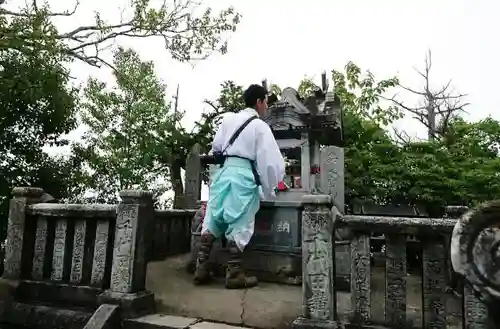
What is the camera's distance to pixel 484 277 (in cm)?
176

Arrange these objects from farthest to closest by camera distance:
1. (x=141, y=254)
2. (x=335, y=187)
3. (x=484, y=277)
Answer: (x=335, y=187)
(x=141, y=254)
(x=484, y=277)

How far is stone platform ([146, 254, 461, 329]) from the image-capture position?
11.6 ft

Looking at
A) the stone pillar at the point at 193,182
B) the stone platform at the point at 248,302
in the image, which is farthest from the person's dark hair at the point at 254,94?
the stone pillar at the point at 193,182

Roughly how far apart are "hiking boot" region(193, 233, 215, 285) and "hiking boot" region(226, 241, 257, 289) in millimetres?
298

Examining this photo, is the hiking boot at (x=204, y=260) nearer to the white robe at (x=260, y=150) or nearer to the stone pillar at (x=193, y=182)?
the white robe at (x=260, y=150)

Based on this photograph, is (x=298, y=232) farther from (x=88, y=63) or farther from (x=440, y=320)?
(x=88, y=63)

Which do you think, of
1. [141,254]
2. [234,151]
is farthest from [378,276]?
[141,254]

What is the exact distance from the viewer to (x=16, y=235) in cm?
450

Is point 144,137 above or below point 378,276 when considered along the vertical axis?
above

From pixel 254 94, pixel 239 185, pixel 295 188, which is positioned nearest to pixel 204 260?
pixel 239 185

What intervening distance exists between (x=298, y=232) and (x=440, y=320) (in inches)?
88.3

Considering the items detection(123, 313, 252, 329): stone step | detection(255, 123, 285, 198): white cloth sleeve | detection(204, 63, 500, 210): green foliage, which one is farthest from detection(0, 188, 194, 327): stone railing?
detection(204, 63, 500, 210): green foliage

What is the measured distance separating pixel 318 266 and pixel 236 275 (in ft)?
4.78

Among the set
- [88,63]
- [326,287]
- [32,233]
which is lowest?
[326,287]
